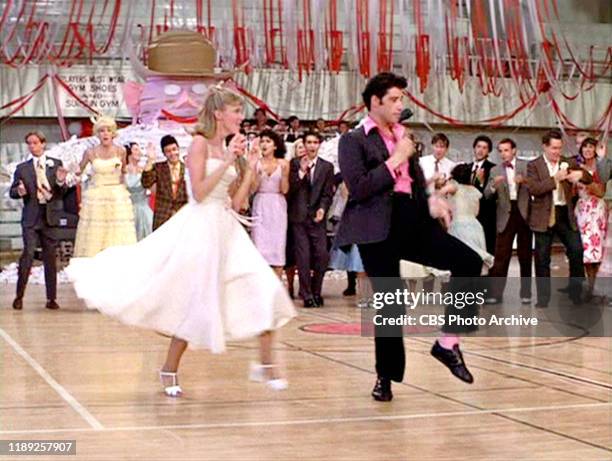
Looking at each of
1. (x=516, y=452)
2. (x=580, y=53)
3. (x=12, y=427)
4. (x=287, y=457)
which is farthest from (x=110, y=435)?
(x=580, y=53)

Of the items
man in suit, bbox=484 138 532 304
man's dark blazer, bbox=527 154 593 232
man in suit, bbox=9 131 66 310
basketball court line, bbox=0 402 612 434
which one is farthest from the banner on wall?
basketball court line, bbox=0 402 612 434

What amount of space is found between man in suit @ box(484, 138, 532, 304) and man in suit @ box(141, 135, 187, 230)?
2.56 m

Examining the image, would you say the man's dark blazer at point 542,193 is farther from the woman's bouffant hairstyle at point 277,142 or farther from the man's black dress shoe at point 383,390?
the man's black dress shoe at point 383,390

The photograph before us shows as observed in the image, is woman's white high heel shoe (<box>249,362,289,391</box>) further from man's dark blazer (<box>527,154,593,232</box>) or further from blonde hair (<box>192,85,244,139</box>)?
man's dark blazer (<box>527,154,593,232</box>)

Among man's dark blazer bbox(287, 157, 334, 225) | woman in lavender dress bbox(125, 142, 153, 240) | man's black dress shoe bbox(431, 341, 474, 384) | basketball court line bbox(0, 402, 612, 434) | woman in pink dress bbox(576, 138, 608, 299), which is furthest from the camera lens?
woman in lavender dress bbox(125, 142, 153, 240)

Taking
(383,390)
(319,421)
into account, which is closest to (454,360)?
(383,390)

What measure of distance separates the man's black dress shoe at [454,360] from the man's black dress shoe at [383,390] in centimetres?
25

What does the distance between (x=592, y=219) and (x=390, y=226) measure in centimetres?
522

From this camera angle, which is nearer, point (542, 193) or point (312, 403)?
point (312, 403)

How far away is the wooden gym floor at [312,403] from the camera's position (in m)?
4.36

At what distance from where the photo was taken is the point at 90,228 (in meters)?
9.64

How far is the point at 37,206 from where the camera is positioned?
9719 mm

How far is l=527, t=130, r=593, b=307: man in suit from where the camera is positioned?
372 inches

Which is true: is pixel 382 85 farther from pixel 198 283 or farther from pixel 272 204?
pixel 272 204
